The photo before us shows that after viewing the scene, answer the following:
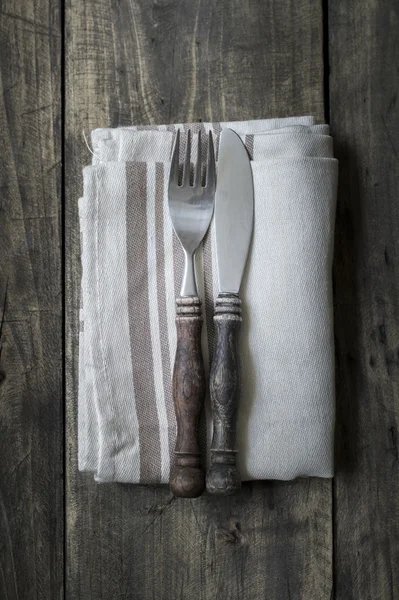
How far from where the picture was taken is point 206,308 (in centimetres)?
58

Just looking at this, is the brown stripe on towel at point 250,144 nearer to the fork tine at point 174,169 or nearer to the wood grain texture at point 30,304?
the fork tine at point 174,169

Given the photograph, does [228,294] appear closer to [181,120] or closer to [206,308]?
[206,308]

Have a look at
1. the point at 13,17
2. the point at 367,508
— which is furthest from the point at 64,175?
the point at 367,508

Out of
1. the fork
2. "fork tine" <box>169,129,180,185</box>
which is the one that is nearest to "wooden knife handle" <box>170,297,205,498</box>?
the fork

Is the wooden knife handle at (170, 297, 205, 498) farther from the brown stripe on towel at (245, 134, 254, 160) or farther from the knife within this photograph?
the brown stripe on towel at (245, 134, 254, 160)

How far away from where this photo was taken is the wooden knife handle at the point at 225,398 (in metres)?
0.55

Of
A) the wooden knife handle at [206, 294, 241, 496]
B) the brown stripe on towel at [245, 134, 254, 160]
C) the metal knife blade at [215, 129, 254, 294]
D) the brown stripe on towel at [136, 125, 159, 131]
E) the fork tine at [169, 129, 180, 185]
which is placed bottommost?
the wooden knife handle at [206, 294, 241, 496]

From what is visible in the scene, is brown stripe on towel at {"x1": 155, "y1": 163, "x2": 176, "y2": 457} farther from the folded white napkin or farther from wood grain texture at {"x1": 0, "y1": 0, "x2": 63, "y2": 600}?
wood grain texture at {"x1": 0, "y1": 0, "x2": 63, "y2": 600}

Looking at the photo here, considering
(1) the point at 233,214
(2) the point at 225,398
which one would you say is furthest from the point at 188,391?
(1) the point at 233,214

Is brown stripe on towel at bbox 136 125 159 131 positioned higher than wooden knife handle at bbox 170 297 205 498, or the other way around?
brown stripe on towel at bbox 136 125 159 131

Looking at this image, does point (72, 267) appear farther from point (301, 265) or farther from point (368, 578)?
point (368, 578)

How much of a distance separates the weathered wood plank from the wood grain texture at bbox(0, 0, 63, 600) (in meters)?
0.01

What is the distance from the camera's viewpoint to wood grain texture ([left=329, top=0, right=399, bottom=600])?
0.61 meters

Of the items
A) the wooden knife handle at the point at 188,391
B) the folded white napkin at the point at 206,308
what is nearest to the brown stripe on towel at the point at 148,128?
the folded white napkin at the point at 206,308
